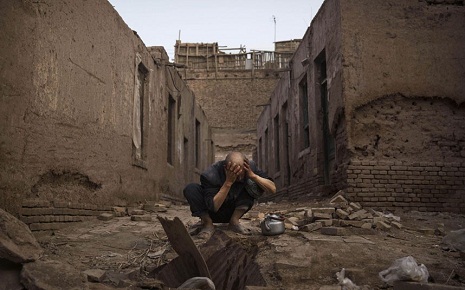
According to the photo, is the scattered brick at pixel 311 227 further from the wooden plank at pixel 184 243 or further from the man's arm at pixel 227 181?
the wooden plank at pixel 184 243

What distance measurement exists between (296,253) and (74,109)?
3.48 m

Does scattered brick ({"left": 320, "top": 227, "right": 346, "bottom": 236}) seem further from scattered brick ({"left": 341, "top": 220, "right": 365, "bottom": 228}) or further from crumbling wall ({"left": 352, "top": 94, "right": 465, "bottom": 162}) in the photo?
crumbling wall ({"left": 352, "top": 94, "right": 465, "bottom": 162})

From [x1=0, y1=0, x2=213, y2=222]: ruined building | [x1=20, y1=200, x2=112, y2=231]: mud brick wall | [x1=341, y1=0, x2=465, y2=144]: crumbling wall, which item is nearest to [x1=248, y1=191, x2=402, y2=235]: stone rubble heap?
[x1=341, y1=0, x2=465, y2=144]: crumbling wall

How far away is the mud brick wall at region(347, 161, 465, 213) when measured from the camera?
6148 millimetres

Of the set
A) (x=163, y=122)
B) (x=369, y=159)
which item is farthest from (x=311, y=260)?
(x=163, y=122)

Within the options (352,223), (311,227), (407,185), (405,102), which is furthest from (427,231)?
(405,102)

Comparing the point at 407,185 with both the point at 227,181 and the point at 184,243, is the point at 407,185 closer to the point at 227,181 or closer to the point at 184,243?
the point at 227,181

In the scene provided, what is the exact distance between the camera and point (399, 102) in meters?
6.55

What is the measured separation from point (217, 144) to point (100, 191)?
19.6 meters

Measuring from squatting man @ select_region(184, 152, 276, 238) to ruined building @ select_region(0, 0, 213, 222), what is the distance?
1788 millimetres

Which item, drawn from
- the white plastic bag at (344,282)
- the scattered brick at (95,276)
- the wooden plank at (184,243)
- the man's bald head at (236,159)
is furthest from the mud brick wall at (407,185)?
the scattered brick at (95,276)

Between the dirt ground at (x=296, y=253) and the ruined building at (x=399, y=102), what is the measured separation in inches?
46.5

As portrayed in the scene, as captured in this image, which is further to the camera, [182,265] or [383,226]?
[383,226]

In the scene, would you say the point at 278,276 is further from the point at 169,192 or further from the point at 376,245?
the point at 169,192
